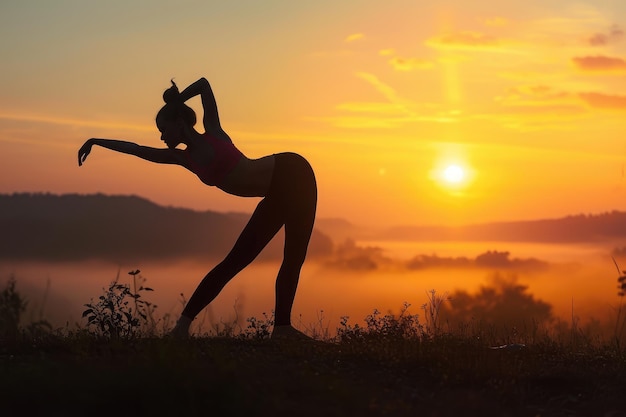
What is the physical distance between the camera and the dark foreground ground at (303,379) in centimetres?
646

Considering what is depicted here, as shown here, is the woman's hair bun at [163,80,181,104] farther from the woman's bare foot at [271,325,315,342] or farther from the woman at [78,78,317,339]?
the woman's bare foot at [271,325,315,342]

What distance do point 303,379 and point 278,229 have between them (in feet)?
9.84

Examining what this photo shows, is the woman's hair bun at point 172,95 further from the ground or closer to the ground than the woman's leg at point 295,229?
further from the ground

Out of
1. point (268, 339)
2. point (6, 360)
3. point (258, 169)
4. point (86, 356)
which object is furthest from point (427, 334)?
point (6, 360)

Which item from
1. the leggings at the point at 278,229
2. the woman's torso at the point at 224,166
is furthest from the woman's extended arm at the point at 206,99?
the leggings at the point at 278,229

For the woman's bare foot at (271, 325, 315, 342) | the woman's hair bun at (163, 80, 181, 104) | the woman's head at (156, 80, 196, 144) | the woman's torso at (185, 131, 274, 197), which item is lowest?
the woman's bare foot at (271, 325, 315, 342)

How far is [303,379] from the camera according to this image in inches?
297

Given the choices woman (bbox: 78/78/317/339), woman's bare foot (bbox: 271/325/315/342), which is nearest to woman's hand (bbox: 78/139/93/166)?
woman (bbox: 78/78/317/339)

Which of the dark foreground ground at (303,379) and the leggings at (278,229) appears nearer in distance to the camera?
the dark foreground ground at (303,379)

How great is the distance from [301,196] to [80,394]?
4267mm

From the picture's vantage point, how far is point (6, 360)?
28.4 ft

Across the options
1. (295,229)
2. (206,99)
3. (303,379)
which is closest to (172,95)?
(206,99)

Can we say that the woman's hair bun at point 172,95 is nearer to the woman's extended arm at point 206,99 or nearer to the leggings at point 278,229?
the woman's extended arm at point 206,99

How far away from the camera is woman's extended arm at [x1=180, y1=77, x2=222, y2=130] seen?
9895 mm
